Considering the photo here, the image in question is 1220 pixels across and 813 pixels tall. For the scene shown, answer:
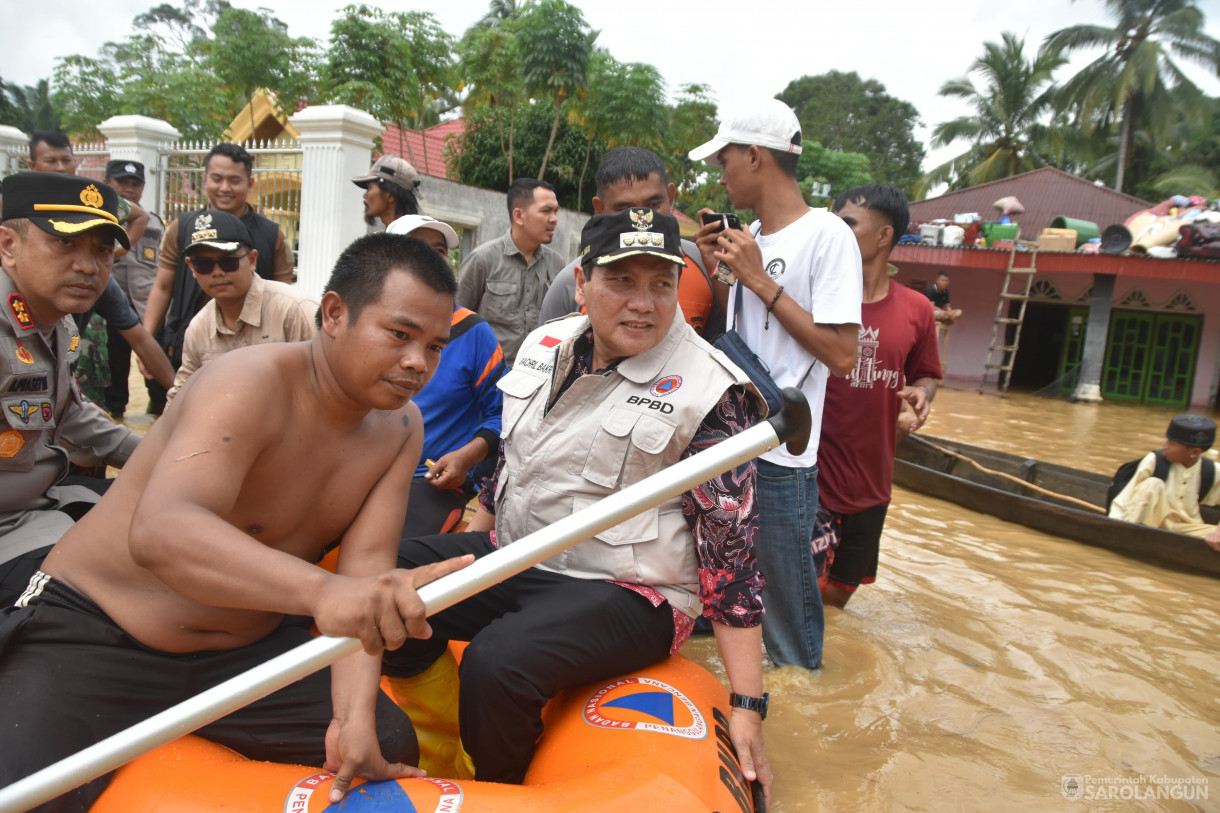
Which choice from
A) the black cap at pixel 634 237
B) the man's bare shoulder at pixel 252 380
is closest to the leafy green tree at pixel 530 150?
the black cap at pixel 634 237

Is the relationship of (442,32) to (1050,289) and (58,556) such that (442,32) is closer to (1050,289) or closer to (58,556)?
(1050,289)

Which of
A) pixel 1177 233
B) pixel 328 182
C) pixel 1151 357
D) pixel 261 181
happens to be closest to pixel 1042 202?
pixel 1151 357

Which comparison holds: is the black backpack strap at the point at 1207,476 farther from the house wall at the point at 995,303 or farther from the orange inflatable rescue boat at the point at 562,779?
the house wall at the point at 995,303

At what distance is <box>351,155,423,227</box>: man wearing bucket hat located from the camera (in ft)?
13.6

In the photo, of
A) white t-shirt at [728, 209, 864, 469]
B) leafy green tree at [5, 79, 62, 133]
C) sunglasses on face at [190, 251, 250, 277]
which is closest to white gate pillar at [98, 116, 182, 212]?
sunglasses on face at [190, 251, 250, 277]

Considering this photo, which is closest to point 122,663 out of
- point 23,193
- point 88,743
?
point 88,743

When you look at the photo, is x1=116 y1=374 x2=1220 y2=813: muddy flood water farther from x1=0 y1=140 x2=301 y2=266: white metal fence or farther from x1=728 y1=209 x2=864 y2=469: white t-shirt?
x1=0 y1=140 x2=301 y2=266: white metal fence

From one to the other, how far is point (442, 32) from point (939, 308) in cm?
1331

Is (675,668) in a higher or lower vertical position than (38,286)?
lower

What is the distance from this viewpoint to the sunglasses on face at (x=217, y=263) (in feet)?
11.7

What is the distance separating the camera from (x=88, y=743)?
1.80 m

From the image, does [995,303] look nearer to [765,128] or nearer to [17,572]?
[765,128]

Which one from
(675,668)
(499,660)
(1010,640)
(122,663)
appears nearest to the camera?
(122,663)

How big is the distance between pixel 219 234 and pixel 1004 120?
3195 cm
